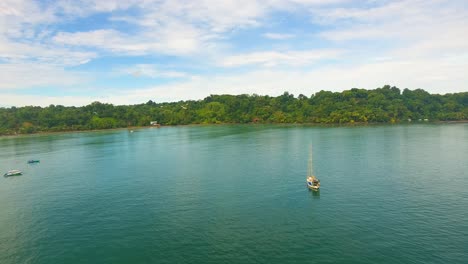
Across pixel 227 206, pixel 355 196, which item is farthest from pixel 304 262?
pixel 355 196

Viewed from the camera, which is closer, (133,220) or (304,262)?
(304,262)

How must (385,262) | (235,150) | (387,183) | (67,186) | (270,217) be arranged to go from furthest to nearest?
1. (235,150)
2. (67,186)
3. (387,183)
4. (270,217)
5. (385,262)

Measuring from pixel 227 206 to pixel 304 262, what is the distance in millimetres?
19503

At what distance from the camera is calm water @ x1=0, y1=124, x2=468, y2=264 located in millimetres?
36188

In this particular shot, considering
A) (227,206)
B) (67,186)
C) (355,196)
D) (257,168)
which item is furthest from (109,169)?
(355,196)

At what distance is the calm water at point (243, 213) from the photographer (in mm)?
36188

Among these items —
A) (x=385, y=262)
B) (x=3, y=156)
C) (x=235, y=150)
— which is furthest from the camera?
(x=3, y=156)

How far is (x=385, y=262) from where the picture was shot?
32.8m

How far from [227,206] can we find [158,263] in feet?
59.4

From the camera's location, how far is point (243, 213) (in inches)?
1870

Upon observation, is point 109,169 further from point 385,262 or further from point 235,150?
point 385,262

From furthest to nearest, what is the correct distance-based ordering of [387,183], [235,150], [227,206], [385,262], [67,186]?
[235,150], [67,186], [387,183], [227,206], [385,262]

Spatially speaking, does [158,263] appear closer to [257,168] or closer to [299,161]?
[257,168]

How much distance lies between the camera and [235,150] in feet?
376
